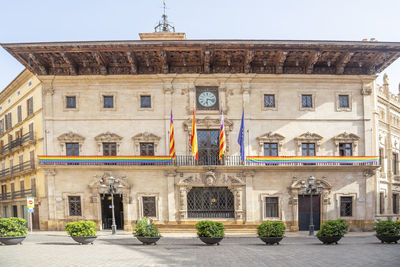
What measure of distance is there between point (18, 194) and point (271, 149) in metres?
21.6

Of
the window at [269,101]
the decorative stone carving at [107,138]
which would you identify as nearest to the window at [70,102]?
the decorative stone carving at [107,138]

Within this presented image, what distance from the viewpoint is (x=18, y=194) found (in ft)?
119

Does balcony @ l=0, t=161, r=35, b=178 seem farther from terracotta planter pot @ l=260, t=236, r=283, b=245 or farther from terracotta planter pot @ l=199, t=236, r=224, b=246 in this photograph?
terracotta planter pot @ l=260, t=236, r=283, b=245

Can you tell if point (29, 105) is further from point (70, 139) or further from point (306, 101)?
point (306, 101)

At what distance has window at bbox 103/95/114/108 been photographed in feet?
99.7

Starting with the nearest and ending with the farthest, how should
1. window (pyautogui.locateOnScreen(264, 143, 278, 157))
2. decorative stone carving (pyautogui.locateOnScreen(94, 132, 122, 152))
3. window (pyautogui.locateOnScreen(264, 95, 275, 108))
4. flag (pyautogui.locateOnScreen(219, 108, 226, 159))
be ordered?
flag (pyautogui.locateOnScreen(219, 108, 226, 159)), decorative stone carving (pyautogui.locateOnScreen(94, 132, 122, 152)), window (pyautogui.locateOnScreen(264, 143, 278, 157)), window (pyautogui.locateOnScreen(264, 95, 275, 108))

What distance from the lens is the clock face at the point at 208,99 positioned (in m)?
30.4

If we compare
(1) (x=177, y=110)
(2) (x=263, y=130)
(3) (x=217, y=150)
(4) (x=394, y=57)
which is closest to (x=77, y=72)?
(1) (x=177, y=110)

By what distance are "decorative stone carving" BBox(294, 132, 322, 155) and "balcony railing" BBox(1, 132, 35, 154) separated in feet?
63.1

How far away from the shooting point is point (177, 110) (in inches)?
1185

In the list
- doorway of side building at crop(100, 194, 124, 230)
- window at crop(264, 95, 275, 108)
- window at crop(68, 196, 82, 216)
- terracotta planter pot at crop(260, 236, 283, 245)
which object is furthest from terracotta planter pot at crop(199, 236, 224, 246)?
window at crop(264, 95, 275, 108)

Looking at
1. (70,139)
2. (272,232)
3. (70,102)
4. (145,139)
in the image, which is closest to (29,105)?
(70,102)

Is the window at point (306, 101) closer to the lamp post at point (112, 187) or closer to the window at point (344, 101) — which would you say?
the window at point (344, 101)

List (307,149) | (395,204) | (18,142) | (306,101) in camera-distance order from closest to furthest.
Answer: (307,149)
(306,101)
(18,142)
(395,204)
